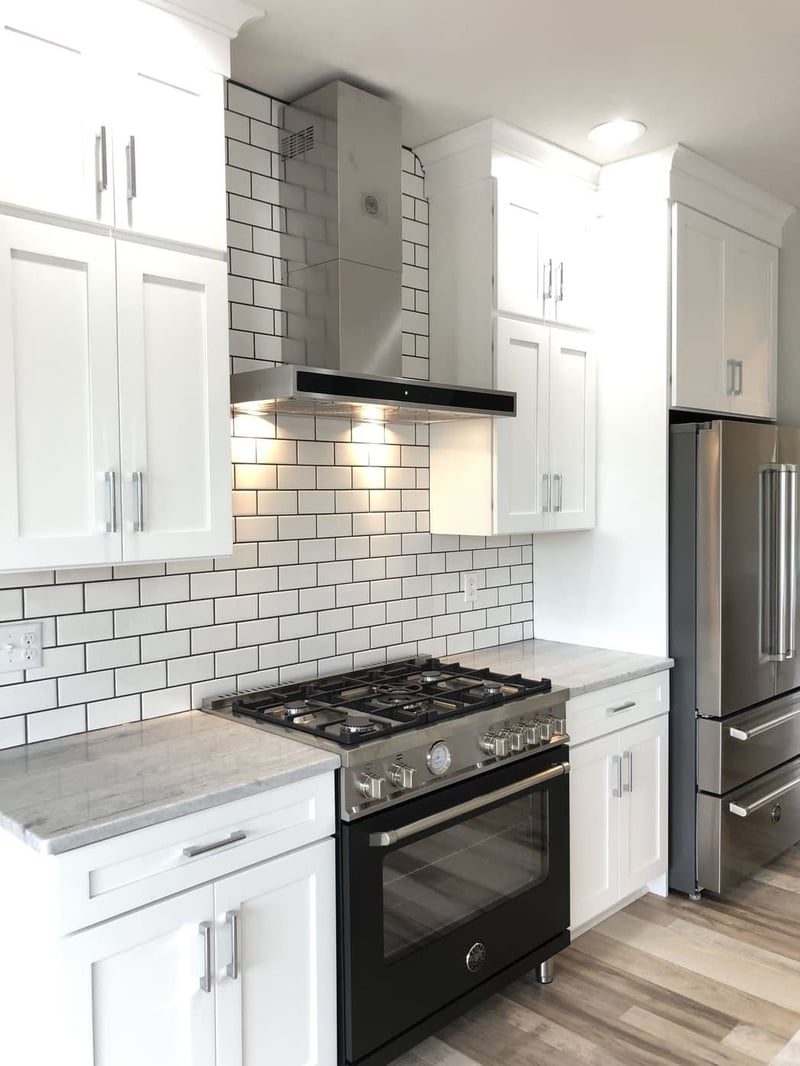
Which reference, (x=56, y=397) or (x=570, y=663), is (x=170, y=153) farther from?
(x=570, y=663)

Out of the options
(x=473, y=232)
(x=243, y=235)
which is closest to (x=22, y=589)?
(x=243, y=235)

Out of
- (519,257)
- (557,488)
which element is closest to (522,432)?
(557,488)

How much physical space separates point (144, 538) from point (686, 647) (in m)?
2.10

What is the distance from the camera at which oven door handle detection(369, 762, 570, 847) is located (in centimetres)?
213

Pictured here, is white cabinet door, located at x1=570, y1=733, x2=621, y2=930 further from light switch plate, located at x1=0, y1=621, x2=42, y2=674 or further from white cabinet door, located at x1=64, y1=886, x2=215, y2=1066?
light switch plate, located at x1=0, y1=621, x2=42, y2=674

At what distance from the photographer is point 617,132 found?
3.03 metres

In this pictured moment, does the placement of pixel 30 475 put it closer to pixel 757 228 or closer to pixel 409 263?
pixel 409 263

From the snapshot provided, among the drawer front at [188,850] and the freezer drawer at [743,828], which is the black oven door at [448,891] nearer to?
the drawer front at [188,850]

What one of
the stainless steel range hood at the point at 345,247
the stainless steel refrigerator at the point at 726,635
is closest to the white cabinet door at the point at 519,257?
the stainless steel range hood at the point at 345,247

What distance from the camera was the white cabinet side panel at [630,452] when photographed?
3281mm

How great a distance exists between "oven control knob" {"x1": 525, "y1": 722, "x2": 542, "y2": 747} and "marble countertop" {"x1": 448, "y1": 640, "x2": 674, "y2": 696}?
0.75 feet

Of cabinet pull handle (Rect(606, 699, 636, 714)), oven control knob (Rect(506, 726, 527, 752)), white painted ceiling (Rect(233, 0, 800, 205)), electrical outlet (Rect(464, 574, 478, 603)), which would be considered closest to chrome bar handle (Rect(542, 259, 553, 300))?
white painted ceiling (Rect(233, 0, 800, 205))

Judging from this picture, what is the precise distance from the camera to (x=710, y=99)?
276 centimetres

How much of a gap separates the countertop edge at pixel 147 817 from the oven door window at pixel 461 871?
1.34 ft
